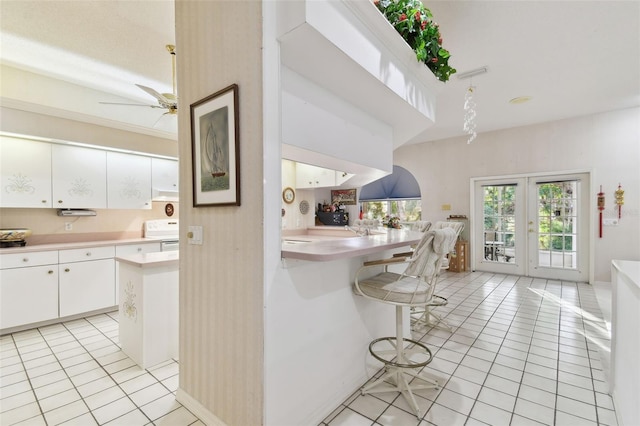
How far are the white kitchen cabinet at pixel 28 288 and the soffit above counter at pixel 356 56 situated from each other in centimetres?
356

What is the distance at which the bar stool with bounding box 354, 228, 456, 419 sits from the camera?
1.75 m

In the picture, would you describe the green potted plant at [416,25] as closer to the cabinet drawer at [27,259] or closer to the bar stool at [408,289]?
the bar stool at [408,289]

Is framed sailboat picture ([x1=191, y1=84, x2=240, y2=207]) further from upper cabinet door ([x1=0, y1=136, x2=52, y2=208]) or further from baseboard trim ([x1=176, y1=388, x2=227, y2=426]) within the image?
upper cabinet door ([x1=0, y1=136, x2=52, y2=208])

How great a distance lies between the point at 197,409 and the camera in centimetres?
177

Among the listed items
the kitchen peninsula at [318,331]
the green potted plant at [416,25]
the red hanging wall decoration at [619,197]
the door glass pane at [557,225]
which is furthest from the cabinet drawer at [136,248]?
the red hanging wall decoration at [619,197]

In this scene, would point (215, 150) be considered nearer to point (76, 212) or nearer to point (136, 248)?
point (136, 248)

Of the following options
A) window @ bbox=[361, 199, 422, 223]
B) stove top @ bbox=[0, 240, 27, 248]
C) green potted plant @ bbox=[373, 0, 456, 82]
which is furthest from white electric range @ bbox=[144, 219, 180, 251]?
window @ bbox=[361, 199, 422, 223]

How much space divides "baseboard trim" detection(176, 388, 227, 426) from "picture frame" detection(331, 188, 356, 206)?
18.0 ft

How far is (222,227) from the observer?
1630 mm

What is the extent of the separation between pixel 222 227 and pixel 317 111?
102 cm

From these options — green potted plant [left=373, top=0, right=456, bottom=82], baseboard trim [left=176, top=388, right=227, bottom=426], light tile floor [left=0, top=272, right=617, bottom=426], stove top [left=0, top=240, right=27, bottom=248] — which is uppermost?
green potted plant [left=373, top=0, right=456, bottom=82]

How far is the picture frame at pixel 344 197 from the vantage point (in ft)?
23.2

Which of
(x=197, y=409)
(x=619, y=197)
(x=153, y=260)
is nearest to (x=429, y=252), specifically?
(x=197, y=409)

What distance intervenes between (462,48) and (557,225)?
4080 millimetres
